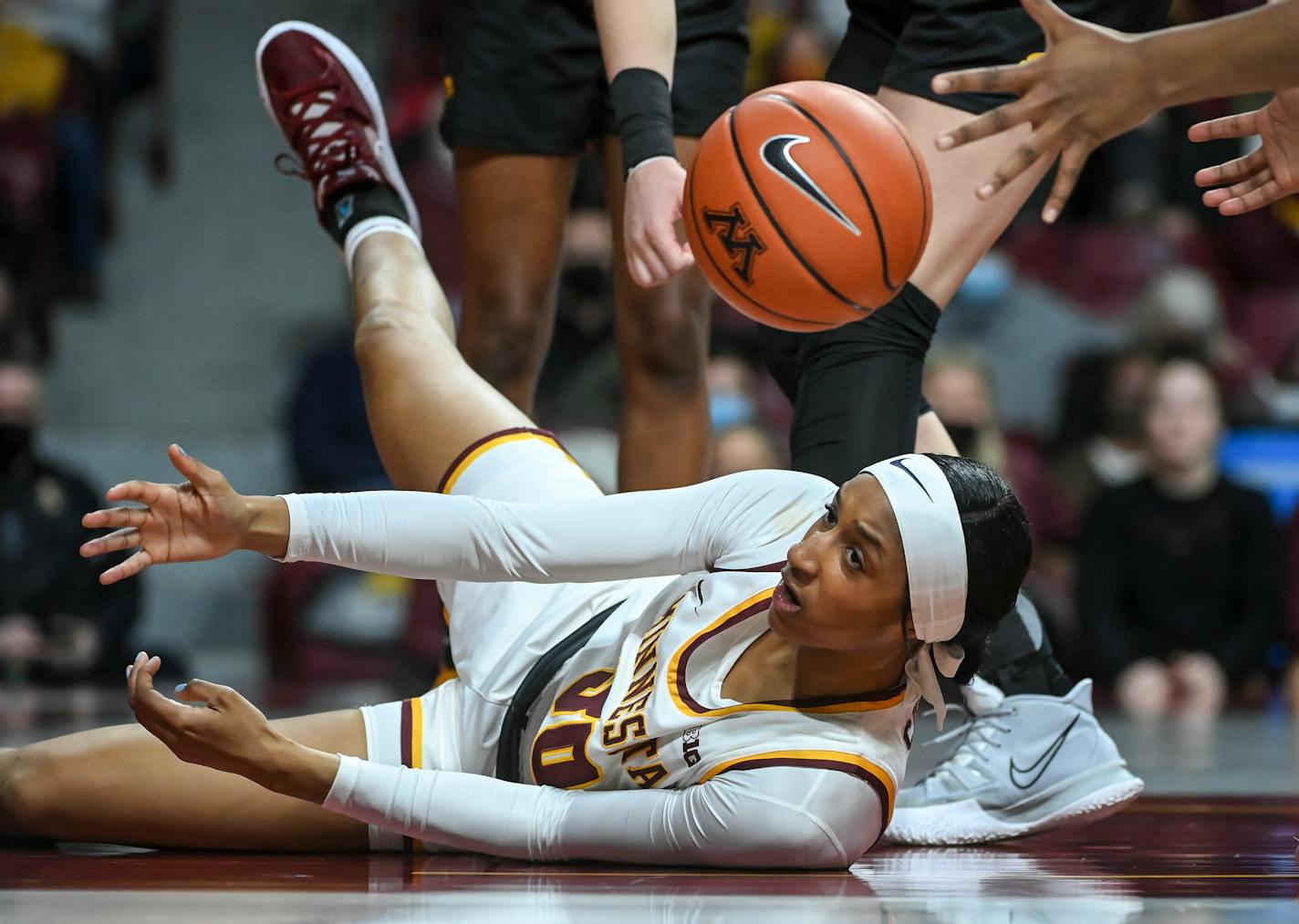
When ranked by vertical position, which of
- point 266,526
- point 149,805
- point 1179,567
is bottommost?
point 1179,567

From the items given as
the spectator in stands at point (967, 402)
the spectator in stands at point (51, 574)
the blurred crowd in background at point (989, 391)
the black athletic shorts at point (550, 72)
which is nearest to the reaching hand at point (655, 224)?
the black athletic shorts at point (550, 72)

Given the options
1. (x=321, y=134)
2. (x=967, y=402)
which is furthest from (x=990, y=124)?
(x=967, y=402)

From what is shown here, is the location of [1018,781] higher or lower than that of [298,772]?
lower

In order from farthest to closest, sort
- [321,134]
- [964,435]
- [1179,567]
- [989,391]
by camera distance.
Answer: [1179,567] → [989,391] → [964,435] → [321,134]

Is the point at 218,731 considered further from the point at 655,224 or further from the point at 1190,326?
the point at 1190,326

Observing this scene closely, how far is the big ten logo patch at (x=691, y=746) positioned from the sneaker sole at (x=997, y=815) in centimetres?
61

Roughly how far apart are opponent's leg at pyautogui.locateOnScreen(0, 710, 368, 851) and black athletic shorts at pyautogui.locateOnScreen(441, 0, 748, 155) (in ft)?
4.84

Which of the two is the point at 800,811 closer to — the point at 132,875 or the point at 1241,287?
the point at 132,875

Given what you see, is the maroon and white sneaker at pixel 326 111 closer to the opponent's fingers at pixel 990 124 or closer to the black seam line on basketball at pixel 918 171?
the black seam line on basketball at pixel 918 171

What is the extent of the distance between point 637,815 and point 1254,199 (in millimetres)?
1170

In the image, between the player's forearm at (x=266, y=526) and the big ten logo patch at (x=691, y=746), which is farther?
the big ten logo patch at (x=691, y=746)

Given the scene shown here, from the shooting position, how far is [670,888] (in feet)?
7.13

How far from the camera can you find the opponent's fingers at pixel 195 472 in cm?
215

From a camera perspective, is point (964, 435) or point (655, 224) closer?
point (655, 224)
